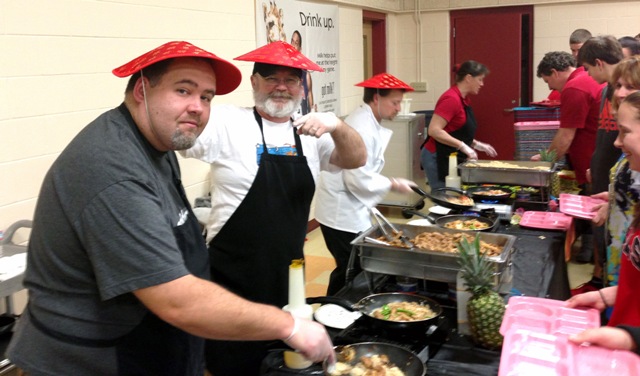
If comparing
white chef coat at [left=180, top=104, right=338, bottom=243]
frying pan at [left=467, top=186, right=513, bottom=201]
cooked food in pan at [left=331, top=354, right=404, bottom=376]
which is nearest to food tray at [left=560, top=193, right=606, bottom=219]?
frying pan at [left=467, top=186, right=513, bottom=201]

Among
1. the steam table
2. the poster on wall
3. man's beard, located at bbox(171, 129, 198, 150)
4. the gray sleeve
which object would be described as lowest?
the steam table

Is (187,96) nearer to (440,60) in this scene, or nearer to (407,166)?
(407,166)

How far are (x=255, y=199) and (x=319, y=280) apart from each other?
2.21 metres

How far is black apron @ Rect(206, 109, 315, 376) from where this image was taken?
6.98 ft

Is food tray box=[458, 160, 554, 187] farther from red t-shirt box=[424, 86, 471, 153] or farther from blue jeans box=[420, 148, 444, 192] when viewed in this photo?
blue jeans box=[420, 148, 444, 192]

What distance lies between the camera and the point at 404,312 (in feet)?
5.86

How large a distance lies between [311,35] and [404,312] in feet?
12.6

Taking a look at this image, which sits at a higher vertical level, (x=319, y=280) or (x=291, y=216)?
(x=291, y=216)

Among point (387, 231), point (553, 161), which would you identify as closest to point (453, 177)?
point (553, 161)

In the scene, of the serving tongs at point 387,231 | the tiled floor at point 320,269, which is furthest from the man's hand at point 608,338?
the tiled floor at point 320,269

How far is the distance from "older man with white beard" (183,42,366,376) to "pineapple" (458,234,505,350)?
71 centimetres

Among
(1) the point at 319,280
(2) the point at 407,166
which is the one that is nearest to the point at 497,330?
(1) the point at 319,280

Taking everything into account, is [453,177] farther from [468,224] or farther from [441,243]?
[441,243]

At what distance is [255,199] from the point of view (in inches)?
84.4
